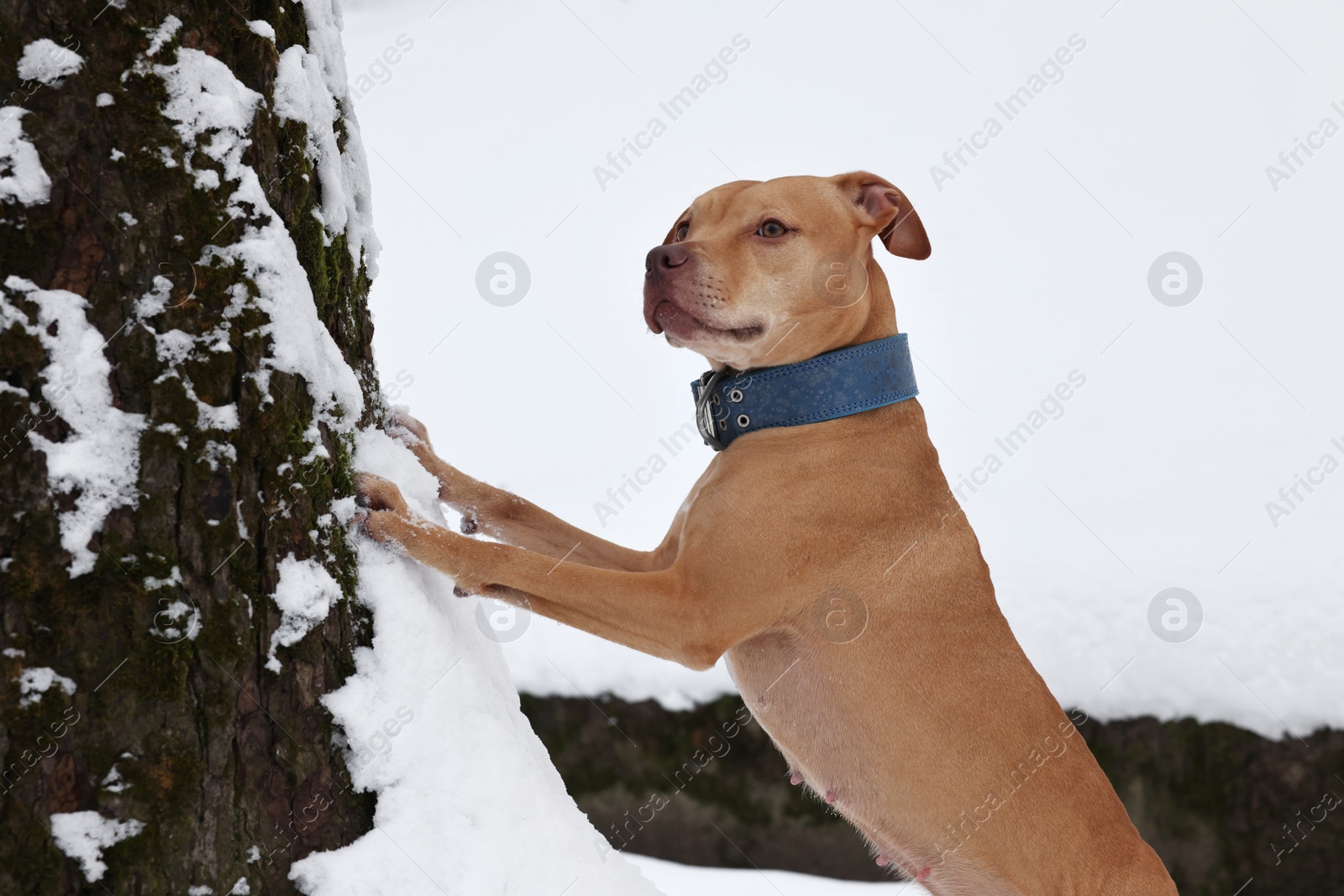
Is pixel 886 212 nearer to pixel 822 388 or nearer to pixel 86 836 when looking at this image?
pixel 822 388

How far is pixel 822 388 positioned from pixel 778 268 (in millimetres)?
394

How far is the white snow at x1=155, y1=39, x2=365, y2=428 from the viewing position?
1587 mm

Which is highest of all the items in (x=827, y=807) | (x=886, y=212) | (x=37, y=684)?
(x=886, y=212)

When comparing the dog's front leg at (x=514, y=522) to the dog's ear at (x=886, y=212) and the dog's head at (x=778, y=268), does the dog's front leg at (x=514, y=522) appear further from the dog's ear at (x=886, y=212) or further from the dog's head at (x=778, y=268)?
the dog's ear at (x=886, y=212)

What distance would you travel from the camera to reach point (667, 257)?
8.84ft

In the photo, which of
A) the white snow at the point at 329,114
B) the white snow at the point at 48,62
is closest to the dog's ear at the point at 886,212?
the white snow at the point at 329,114

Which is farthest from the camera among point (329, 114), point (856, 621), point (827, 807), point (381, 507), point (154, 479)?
point (827, 807)

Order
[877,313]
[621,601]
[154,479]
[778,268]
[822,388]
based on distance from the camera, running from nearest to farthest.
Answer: [154,479], [621,601], [822,388], [778,268], [877,313]

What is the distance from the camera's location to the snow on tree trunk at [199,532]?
1.42 m

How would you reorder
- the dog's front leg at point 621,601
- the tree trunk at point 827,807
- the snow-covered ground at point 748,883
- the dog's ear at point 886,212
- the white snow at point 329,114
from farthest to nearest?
the snow-covered ground at point 748,883
the tree trunk at point 827,807
the dog's ear at point 886,212
the dog's front leg at point 621,601
the white snow at point 329,114

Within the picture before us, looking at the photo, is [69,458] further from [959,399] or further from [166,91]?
[959,399]

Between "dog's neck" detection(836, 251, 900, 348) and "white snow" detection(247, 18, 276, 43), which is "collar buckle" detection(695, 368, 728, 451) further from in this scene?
"white snow" detection(247, 18, 276, 43)

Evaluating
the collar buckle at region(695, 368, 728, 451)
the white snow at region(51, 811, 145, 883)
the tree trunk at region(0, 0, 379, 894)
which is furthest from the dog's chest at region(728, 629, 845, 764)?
the white snow at region(51, 811, 145, 883)

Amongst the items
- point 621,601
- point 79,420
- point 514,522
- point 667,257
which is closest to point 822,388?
point 667,257
